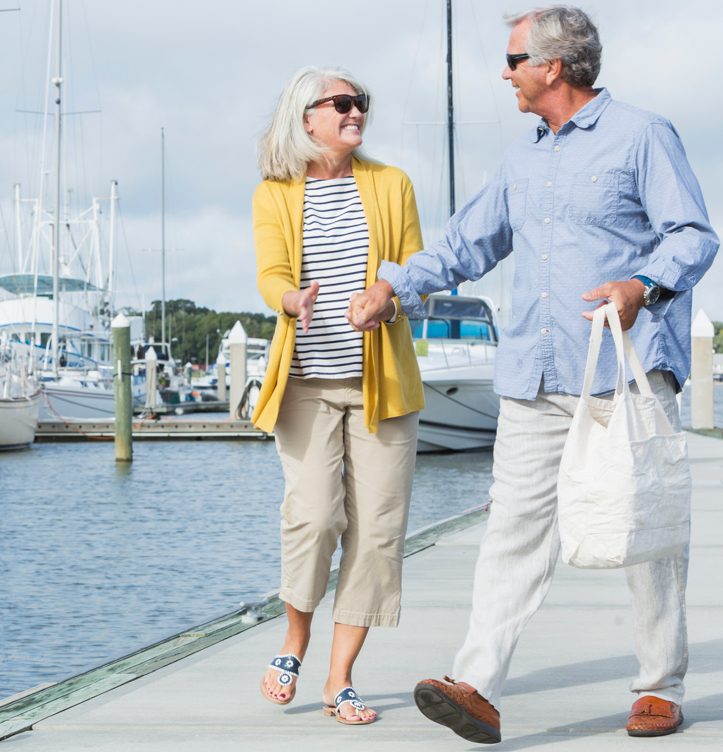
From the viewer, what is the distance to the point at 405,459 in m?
4.01

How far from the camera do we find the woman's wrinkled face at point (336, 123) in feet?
13.1

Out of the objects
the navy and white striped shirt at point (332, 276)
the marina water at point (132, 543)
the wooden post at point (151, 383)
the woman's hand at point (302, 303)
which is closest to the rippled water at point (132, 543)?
the marina water at point (132, 543)

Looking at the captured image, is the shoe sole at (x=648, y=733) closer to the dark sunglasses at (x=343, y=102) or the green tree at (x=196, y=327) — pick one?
the dark sunglasses at (x=343, y=102)

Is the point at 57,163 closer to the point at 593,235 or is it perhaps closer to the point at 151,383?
the point at 151,383

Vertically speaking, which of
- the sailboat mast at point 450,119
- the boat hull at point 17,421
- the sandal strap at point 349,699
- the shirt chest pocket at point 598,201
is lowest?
the boat hull at point 17,421

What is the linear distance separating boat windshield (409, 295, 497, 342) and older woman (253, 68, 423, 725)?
73.9 feet

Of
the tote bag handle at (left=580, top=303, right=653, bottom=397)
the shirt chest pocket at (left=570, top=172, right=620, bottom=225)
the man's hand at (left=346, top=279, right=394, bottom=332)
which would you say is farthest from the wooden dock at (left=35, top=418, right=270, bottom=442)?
the tote bag handle at (left=580, top=303, right=653, bottom=397)

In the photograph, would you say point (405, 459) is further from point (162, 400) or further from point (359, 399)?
point (162, 400)

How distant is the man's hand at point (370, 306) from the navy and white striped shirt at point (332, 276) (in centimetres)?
16

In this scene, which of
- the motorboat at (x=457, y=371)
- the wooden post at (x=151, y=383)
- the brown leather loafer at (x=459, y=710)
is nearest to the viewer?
the brown leather loafer at (x=459, y=710)

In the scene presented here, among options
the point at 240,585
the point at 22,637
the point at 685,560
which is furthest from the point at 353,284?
the point at 240,585

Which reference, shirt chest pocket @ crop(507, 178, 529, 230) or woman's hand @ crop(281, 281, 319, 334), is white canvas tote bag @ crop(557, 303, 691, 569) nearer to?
shirt chest pocket @ crop(507, 178, 529, 230)

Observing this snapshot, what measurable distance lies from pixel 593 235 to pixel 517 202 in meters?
0.26

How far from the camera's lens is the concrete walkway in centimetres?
365
